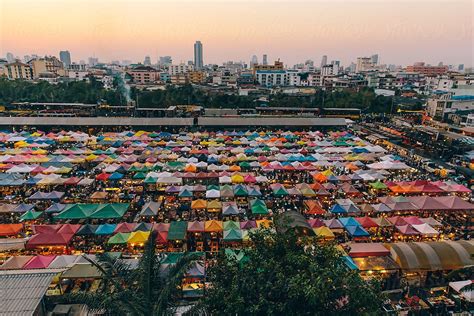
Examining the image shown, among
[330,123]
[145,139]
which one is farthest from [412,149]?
[145,139]

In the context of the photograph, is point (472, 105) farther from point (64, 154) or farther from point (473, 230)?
point (64, 154)

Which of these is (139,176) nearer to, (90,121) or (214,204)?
(214,204)

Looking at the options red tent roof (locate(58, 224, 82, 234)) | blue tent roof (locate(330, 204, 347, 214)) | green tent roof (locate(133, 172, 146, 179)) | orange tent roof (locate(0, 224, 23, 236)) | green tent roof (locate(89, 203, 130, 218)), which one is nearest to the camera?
red tent roof (locate(58, 224, 82, 234))

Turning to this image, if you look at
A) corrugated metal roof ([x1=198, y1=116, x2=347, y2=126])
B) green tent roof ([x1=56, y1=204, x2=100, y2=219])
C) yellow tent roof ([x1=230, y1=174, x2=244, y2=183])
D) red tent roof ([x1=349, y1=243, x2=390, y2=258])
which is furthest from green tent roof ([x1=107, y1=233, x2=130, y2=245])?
corrugated metal roof ([x1=198, y1=116, x2=347, y2=126])

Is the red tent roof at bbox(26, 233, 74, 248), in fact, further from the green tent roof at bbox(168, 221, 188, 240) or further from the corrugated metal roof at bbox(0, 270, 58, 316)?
the corrugated metal roof at bbox(0, 270, 58, 316)

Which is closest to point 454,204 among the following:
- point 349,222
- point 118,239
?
point 349,222

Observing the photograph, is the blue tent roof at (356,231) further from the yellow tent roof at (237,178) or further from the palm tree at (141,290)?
the palm tree at (141,290)

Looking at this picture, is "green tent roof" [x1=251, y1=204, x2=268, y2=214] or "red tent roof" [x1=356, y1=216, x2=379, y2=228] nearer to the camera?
"red tent roof" [x1=356, y1=216, x2=379, y2=228]
